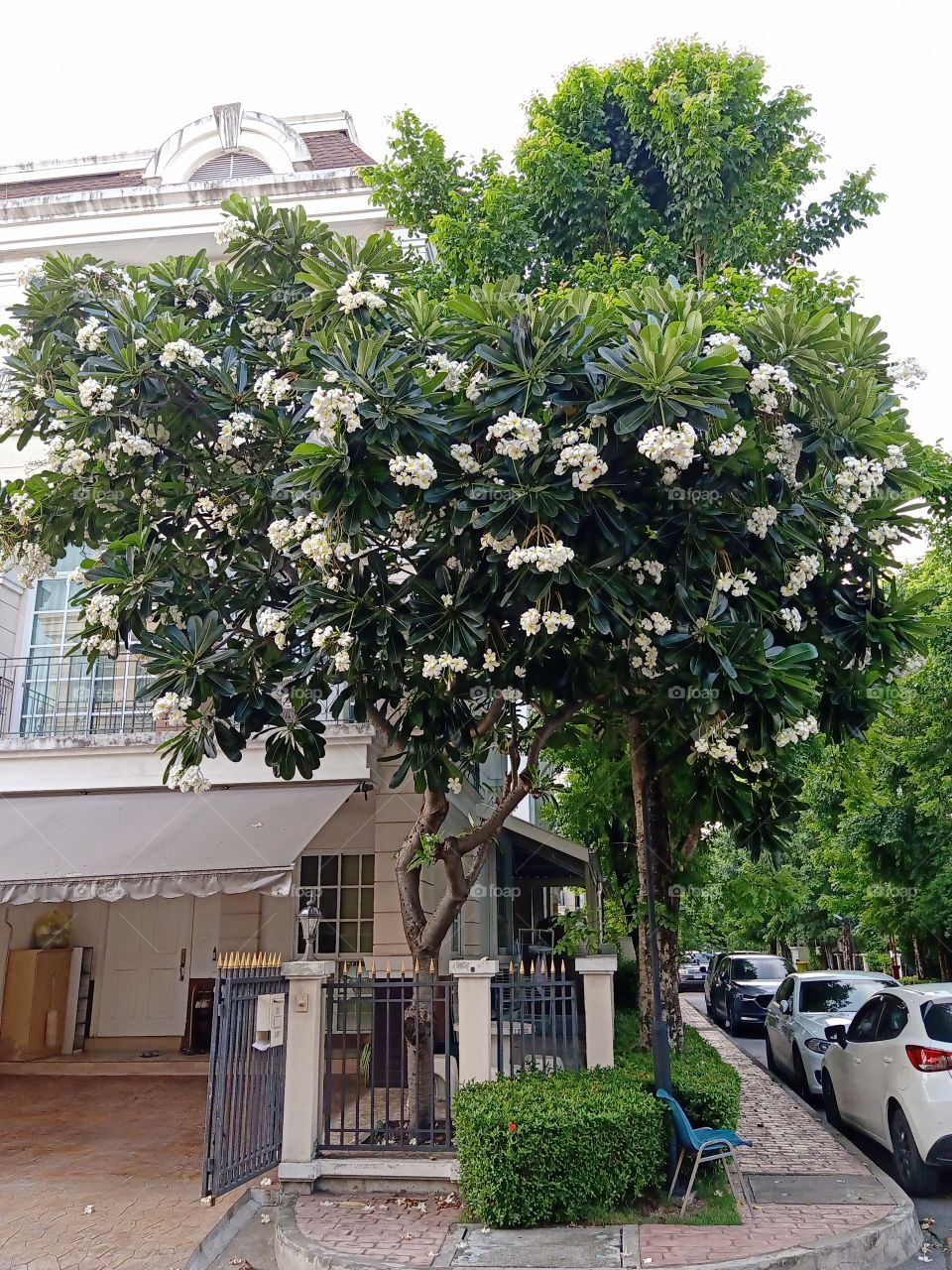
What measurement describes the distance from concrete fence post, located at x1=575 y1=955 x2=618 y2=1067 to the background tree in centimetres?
643

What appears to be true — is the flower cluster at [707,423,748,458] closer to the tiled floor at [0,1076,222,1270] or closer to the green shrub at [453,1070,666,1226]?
the green shrub at [453,1070,666,1226]

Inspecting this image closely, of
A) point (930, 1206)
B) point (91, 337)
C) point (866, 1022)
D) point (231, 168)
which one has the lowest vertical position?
point (930, 1206)

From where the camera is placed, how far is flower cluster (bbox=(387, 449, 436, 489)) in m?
6.08

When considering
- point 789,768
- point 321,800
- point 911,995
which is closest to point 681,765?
point 789,768

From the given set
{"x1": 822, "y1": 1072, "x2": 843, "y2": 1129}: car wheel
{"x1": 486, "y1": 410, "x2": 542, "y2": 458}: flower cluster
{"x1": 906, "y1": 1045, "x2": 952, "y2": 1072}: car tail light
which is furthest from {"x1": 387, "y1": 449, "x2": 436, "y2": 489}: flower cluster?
{"x1": 822, "y1": 1072, "x2": 843, "y2": 1129}: car wheel

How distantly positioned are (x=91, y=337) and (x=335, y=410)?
253cm

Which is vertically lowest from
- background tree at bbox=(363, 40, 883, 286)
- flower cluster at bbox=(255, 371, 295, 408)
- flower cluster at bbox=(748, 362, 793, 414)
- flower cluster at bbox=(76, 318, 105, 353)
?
flower cluster at bbox=(748, 362, 793, 414)

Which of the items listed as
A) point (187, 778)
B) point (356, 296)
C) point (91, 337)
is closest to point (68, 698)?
point (187, 778)

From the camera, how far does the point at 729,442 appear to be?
613 cm

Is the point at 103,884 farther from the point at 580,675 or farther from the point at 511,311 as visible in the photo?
the point at 511,311

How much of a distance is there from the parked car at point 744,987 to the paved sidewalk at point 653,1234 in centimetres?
1205

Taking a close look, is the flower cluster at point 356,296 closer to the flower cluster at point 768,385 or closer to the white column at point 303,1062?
the flower cluster at point 768,385

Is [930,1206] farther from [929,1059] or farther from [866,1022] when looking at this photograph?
[866,1022]

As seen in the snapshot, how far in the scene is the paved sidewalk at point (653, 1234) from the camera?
5.88 metres
